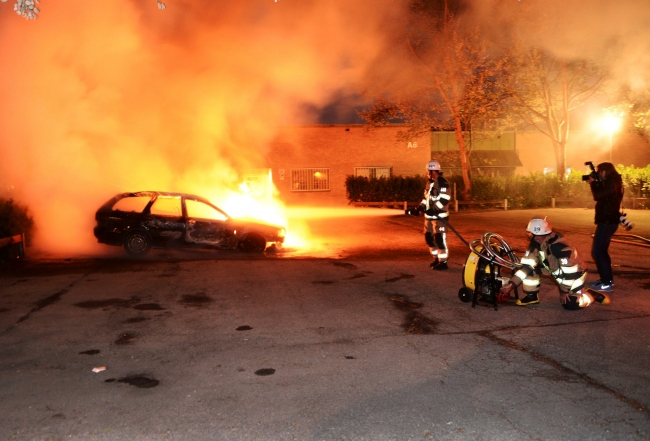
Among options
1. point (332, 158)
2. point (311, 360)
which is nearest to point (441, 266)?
point (311, 360)

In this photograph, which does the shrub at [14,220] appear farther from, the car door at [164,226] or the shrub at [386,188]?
the shrub at [386,188]

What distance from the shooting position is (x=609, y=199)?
25.1ft

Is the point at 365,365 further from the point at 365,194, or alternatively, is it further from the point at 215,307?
the point at 365,194

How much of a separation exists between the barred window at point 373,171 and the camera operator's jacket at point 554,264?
25978mm

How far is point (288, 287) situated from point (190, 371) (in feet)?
11.2

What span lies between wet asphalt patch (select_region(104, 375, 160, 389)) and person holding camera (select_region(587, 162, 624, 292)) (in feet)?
18.9

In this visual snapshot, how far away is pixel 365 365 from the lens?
480 centimetres

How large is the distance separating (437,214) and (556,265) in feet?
9.76

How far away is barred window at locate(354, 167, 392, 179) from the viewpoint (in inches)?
1283

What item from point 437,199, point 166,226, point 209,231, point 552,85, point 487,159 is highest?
point 552,85

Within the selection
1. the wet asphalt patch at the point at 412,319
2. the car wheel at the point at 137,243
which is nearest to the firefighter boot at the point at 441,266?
the wet asphalt patch at the point at 412,319

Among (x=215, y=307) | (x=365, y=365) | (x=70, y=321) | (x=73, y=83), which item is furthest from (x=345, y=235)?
(x=365, y=365)

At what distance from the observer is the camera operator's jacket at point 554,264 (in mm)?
6500

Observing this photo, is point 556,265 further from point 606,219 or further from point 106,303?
point 106,303
